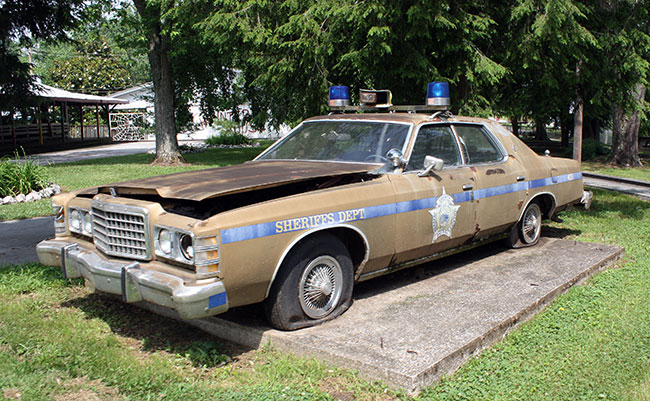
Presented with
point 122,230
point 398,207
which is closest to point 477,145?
point 398,207

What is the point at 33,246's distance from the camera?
23.7 feet

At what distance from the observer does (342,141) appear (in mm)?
5684

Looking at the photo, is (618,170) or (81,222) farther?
(618,170)

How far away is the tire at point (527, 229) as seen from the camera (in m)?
6.79

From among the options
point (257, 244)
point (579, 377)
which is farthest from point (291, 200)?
point (579, 377)

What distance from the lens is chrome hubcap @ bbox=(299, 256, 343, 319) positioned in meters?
4.38

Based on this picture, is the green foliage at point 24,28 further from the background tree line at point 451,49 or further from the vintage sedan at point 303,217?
the vintage sedan at point 303,217

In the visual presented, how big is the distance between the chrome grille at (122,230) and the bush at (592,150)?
21663mm

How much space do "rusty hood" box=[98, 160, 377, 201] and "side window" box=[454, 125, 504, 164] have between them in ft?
4.35

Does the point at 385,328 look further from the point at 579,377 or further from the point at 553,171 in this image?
the point at 553,171

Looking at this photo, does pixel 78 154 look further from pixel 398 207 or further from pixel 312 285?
pixel 312 285

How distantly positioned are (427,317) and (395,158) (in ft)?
4.46

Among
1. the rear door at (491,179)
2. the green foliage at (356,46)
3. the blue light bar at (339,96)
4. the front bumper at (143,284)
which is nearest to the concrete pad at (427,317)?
the rear door at (491,179)

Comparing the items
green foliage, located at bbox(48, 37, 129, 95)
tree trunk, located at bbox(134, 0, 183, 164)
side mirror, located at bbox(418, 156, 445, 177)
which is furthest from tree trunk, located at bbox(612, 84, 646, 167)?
green foliage, located at bbox(48, 37, 129, 95)
